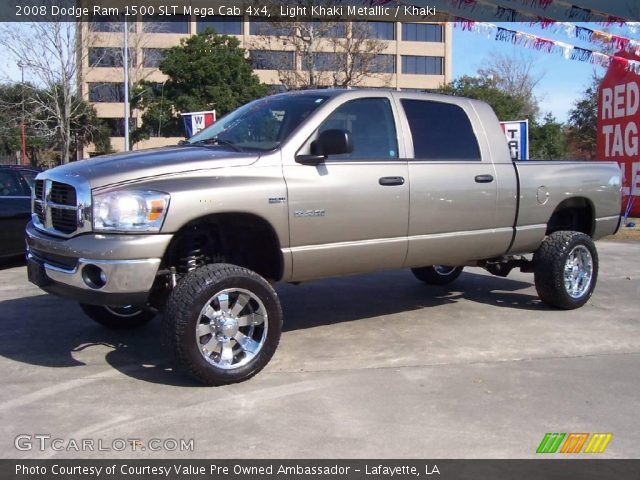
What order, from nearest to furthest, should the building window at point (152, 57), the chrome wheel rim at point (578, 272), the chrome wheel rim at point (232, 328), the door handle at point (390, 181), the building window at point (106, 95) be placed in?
the chrome wheel rim at point (232, 328)
the door handle at point (390, 181)
the chrome wheel rim at point (578, 272)
the building window at point (152, 57)
the building window at point (106, 95)

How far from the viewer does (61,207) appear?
15.2 ft

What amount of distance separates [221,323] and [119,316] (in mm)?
1828

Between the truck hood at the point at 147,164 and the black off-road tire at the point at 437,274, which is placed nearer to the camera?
the truck hood at the point at 147,164

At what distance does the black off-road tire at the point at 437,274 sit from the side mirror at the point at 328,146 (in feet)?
11.7

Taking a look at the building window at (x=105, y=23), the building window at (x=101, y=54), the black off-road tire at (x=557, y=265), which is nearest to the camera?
the black off-road tire at (x=557, y=265)

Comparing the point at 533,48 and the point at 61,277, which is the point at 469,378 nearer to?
the point at 61,277

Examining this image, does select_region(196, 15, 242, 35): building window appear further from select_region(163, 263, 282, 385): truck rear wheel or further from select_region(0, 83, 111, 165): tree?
select_region(163, 263, 282, 385): truck rear wheel

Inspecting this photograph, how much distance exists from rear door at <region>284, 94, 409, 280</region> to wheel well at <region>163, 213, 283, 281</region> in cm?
21

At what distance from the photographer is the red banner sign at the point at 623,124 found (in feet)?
54.6

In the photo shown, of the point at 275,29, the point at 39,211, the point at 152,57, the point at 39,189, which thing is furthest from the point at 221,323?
the point at 152,57

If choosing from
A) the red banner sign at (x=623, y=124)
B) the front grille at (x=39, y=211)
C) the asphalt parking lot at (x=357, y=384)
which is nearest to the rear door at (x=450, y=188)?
the asphalt parking lot at (x=357, y=384)

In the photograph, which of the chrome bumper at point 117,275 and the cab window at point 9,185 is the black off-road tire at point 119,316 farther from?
the cab window at point 9,185

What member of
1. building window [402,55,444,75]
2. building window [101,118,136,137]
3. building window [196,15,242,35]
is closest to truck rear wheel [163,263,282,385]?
building window [101,118,136,137]

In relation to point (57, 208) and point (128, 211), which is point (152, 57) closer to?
point (57, 208)
